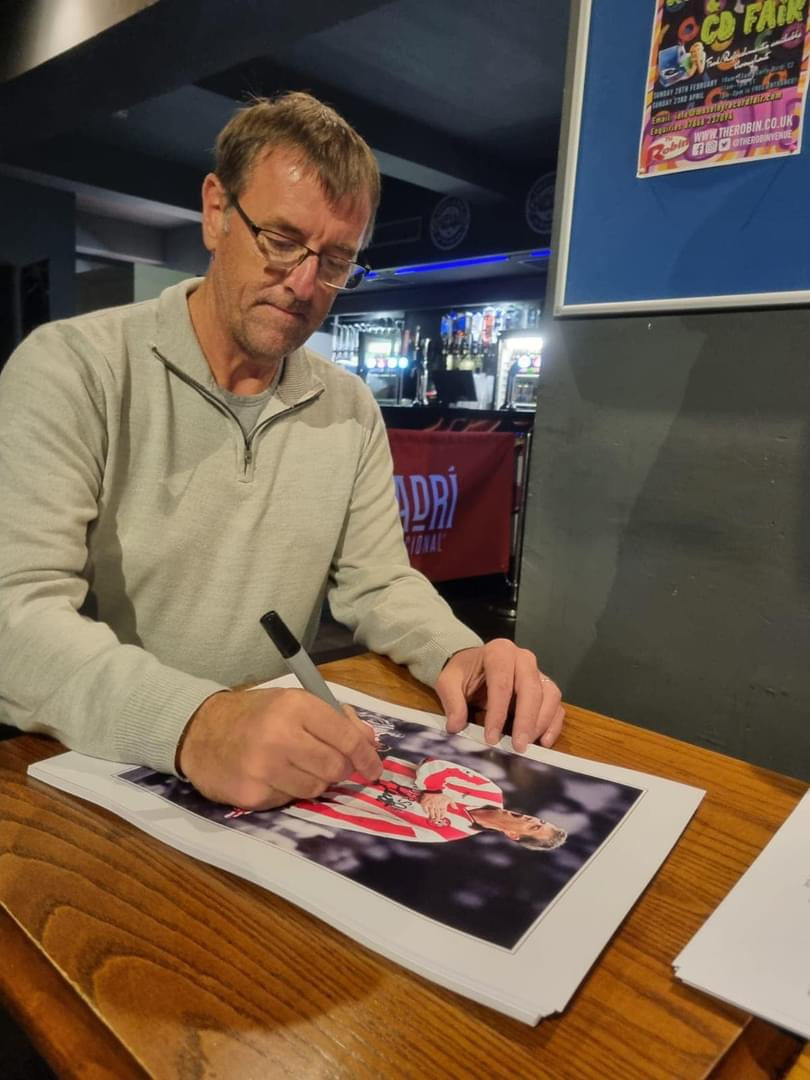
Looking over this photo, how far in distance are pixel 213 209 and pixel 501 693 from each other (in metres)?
0.77

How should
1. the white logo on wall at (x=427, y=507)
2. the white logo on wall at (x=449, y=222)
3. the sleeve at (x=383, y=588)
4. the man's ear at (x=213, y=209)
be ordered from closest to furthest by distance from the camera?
the sleeve at (x=383, y=588)
the man's ear at (x=213, y=209)
the white logo on wall at (x=427, y=507)
the white logo on wall at (x=449, y=222)

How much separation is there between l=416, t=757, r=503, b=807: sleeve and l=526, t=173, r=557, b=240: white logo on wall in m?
6.65

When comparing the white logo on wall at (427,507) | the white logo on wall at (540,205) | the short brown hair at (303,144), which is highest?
the white logo on wall at (540,205)

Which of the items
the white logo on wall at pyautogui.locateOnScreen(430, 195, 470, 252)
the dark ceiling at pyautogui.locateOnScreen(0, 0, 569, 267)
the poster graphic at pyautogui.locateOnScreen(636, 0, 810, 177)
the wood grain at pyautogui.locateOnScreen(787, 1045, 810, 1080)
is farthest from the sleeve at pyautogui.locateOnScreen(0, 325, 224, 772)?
the white logo on wall at pyautogui.locateOnScreen(430, 195, 470, 252)

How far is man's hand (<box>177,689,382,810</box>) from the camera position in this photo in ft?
1.80

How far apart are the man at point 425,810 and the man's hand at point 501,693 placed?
0.33 feet

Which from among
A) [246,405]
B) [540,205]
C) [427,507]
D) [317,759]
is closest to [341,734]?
[317,759]

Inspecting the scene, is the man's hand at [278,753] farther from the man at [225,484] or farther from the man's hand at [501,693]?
the man's hand at [501,693]

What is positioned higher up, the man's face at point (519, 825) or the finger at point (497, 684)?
the finger at point (497, 684)

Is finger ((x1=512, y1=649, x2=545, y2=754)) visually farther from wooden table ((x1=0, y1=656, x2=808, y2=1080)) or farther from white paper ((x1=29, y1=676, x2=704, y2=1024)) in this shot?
wooden table ((x1=0, y1=656, x2=808, y2=1080))

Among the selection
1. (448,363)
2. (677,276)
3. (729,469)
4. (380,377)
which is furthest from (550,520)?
(380,377)

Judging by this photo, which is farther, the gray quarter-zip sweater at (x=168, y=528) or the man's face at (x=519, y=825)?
the gray quarter-zip sweater at (x=168, y=528)

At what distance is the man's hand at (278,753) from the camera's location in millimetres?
548

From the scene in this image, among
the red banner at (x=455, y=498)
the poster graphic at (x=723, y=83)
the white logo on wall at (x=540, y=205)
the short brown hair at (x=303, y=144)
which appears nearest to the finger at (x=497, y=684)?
the short brown hair at (x=303, y=144)
